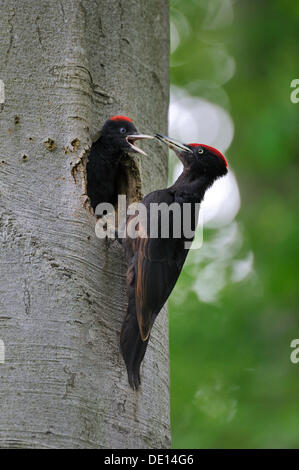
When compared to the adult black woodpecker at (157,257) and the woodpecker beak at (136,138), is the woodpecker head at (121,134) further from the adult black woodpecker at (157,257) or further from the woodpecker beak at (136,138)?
the adult black woodpecker at (157,257)

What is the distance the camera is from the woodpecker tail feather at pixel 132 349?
2934 millimetres

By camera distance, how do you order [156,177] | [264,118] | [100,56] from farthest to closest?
[264,118], [156,177], [100,56]

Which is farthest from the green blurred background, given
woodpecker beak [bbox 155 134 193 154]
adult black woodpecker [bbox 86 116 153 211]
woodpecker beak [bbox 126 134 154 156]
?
woodpecker beak [bbox 126 134 154 156]

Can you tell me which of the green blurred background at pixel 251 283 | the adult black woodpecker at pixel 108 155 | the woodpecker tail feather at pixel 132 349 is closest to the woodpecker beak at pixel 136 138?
the adult black woodpecker at pixel 108 155

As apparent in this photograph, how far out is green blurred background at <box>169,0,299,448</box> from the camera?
217 inches

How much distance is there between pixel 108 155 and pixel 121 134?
0.43 meters

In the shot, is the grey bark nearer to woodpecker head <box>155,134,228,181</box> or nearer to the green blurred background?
woodpecker head <box>155,134,228,181</box>

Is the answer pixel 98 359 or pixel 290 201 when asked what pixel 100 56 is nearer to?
pixel 98 359

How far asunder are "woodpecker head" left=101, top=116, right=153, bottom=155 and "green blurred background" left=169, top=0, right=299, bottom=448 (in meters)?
2.19

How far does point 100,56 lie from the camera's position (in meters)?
3.57

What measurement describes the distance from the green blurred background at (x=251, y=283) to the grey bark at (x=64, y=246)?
2.17 metres
